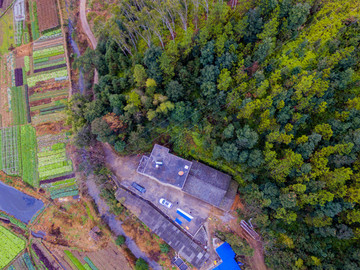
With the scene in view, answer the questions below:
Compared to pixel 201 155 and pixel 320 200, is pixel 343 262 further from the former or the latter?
pixel 201 155

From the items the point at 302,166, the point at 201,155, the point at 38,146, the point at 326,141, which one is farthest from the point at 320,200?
the point at 38,146

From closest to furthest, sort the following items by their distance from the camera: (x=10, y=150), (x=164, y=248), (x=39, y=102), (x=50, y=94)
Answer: (x=164, y=248), (x=10, y=150), (x=39, y=102), (x=50, y=94)

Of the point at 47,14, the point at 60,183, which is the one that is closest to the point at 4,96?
the point at 47,14

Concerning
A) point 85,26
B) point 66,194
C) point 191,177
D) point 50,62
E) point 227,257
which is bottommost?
point 227,257

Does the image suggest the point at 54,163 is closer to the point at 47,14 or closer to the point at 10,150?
the point at 10,150

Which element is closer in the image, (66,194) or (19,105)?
(66,194)
